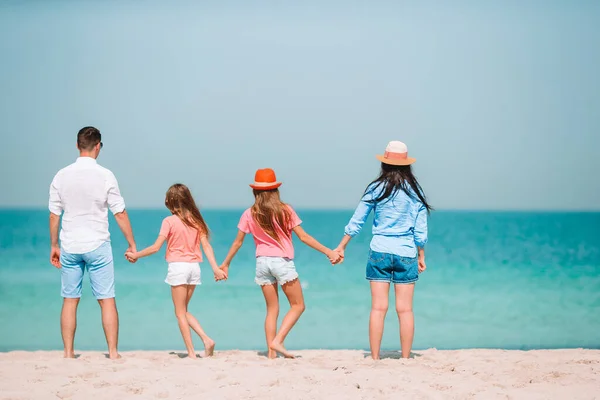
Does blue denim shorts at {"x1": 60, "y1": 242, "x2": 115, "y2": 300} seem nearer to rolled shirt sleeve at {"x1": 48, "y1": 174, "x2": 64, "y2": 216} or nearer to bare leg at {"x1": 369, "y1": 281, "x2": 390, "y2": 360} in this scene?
rolled shirt sleeve at {"x1": 48, "y1": 174, "x2": 64, "y2": 216}

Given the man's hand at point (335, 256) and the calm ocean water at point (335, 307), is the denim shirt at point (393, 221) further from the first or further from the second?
the calm ocean water at point (335, 307)

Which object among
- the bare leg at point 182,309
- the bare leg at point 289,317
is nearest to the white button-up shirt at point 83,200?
the bare leg at point 182,309

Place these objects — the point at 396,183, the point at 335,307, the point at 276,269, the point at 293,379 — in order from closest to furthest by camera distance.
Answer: the point at 293,379
the point at 396,183
the point at 276,269
the point at 335,307

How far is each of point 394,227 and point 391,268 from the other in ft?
1.12

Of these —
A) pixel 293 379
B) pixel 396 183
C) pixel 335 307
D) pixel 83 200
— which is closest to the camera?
pixel 293 379

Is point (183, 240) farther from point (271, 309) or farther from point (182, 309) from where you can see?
point (271, 309)

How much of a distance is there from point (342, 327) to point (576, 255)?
2756cm

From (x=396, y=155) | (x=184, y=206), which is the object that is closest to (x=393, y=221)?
(x=396, y=155)

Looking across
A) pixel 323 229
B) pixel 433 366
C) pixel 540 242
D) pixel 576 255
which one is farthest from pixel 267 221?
pixel 323 229

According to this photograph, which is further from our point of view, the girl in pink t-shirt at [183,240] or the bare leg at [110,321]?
the girl in pink t-shirt at [183,240]

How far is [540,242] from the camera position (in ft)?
152

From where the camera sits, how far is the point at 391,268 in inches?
252

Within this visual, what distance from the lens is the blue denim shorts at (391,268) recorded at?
6.35 meters

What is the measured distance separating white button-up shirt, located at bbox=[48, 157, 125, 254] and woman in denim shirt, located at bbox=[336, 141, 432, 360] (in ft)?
6.54
